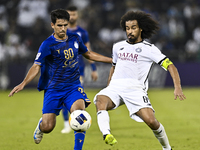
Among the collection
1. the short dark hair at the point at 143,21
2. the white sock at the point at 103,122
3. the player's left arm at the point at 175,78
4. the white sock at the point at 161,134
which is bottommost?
the white sock at the point at 161,134

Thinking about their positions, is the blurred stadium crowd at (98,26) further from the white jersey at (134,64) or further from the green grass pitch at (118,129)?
the white jersey at (134,64)

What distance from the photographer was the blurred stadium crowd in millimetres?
17156

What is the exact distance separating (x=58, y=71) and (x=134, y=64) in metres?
1.19

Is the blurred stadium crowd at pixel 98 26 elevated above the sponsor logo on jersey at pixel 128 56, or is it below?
below

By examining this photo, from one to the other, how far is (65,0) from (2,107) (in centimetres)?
856

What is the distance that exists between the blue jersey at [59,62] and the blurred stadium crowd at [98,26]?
11164 mm

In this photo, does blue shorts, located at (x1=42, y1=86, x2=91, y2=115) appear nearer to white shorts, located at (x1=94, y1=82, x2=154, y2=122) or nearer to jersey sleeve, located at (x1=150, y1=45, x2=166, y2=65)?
white shorts, located at (x1=94, y1=82, x2=154, y2=122)

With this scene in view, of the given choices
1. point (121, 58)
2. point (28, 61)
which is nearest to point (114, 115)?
point (121, 58)

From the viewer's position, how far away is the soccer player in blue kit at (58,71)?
5.60m

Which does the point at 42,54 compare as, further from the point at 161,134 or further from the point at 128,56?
the point at 161,134

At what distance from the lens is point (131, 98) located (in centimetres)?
561


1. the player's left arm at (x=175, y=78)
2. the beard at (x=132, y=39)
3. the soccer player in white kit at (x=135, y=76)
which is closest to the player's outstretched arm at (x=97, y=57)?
the soccer player in white kit at (x=135, y=76)

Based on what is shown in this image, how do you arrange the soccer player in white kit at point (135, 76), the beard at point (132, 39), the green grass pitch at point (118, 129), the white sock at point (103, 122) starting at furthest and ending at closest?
the green grass pitch at point (118, 129) < the beard at point (132, 39) < the soccer player in white kit at point (135, 76) < the white sock at point (103, 122)

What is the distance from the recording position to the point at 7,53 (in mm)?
16594
